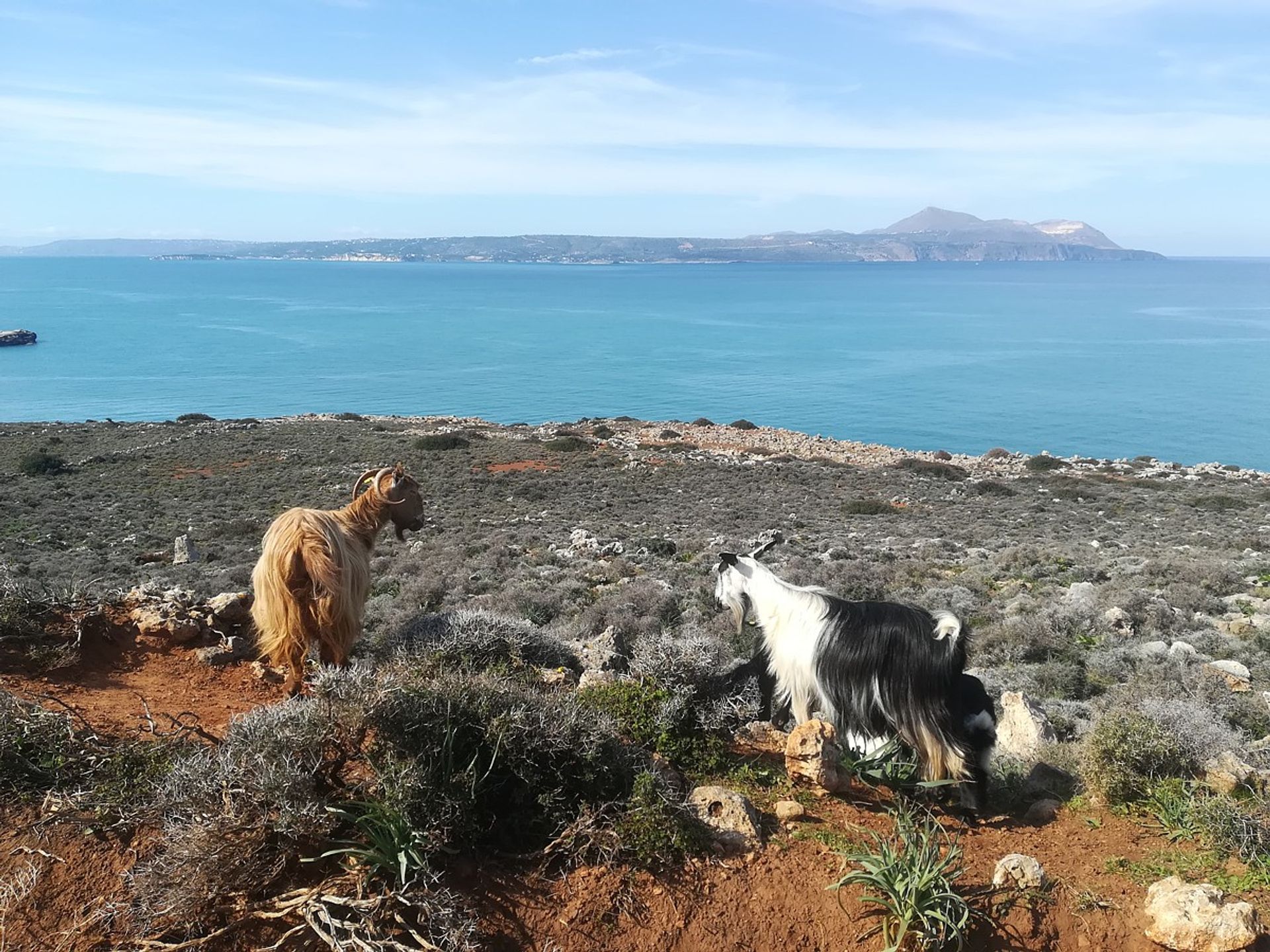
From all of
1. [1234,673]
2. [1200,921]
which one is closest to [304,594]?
[1200,921]

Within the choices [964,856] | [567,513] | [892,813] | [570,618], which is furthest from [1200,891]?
[567,513]

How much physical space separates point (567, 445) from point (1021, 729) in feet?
104

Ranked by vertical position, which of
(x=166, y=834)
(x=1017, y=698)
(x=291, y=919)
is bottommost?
(x=1017, y=698)

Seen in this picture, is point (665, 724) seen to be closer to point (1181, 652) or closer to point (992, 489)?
point (1181, 652)

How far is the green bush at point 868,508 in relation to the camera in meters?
24.3

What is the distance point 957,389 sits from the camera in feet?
231

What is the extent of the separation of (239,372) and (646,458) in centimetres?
5674

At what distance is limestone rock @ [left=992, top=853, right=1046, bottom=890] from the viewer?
12.5 ft

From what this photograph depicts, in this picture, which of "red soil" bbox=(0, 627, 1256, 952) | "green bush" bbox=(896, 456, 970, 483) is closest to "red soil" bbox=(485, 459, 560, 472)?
"green bush" bbox=(896, 456, 970, 483)

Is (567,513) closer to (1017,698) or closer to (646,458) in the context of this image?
(646,458)

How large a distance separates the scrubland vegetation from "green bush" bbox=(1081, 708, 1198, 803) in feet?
0.06

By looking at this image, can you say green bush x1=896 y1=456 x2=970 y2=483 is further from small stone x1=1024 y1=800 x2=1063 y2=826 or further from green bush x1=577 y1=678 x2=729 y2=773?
green bush x1=577 y1=678 x2=729 y2=773

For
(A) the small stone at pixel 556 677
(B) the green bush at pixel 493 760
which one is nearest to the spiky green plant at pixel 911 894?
(B) the green bush at pixel 493 760

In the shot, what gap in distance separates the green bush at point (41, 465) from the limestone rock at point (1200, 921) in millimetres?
34787
